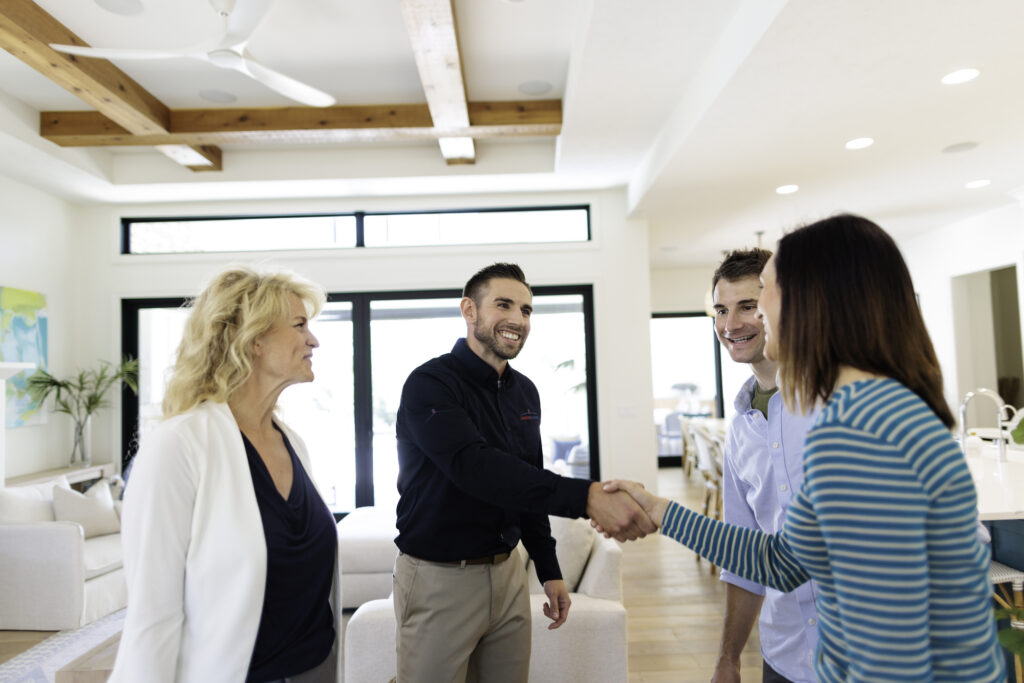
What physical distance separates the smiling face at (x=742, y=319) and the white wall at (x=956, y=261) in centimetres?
604

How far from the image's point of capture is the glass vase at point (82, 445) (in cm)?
579

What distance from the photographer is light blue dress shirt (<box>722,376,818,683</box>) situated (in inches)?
53.6

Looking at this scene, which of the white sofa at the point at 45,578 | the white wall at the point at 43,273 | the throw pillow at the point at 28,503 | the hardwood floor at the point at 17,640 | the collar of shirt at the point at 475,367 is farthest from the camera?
the white wall at the point at 43,273

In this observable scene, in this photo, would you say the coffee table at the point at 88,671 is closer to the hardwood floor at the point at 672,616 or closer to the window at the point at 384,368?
the hardwood floor at the point at 672,616

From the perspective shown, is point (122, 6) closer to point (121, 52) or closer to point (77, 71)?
point (77, 71)

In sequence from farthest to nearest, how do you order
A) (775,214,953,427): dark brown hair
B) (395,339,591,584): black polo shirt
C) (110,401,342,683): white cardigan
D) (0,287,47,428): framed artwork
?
(0,287,47,428): framed artwork
(395,339,591,584): black polo shirt
(110,401,342,683): white cardigan
(775,214,953,427): dark brown hair

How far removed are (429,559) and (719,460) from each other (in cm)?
395

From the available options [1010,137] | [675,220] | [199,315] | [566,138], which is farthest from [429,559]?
[675,220]

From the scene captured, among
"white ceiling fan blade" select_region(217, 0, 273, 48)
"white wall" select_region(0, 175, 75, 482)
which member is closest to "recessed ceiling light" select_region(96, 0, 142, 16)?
"white ceiling fan blade" select_region(217, 0, 273, 48)

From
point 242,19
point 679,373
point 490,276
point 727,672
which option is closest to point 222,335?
point 490,276

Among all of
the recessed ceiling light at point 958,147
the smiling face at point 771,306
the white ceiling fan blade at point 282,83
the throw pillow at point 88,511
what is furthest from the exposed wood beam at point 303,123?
the smiling face at point 771,306

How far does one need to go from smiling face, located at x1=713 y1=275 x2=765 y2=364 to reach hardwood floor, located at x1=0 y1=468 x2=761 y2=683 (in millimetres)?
2040

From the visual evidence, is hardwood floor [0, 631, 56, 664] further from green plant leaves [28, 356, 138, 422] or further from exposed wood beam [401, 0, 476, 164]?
exposed wood beam [401, 0, 476, 164]

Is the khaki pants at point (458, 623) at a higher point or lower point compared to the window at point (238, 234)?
lower
